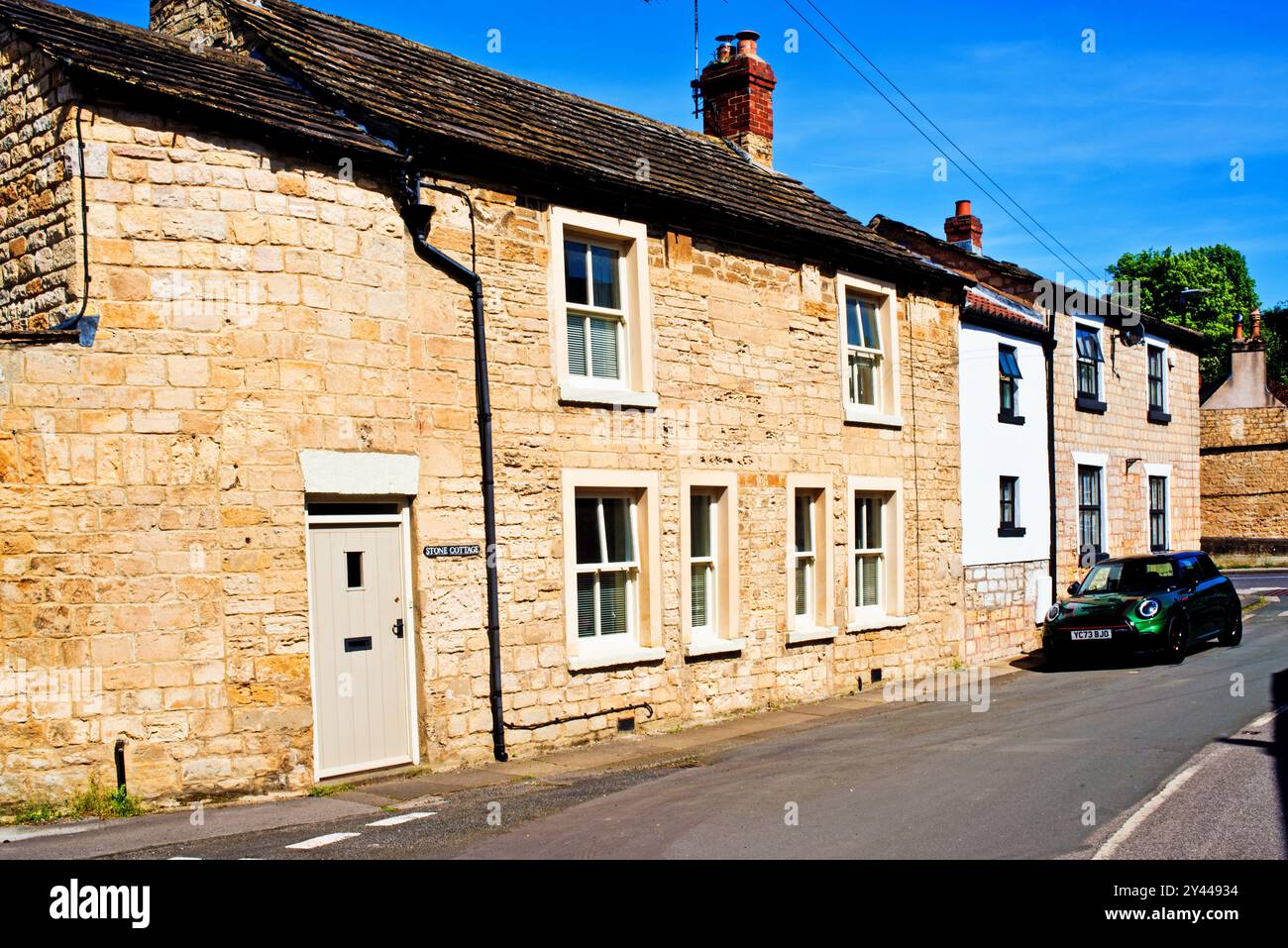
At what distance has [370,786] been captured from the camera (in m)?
10.6

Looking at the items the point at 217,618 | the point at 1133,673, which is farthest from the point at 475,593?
the point at 1133,673

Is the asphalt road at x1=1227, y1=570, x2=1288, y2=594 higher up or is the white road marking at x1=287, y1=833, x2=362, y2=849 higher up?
the white road marking at x1=287, y1=833, x2=362, y2=849

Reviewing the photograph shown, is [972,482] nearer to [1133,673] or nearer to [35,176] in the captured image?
[1133,673]

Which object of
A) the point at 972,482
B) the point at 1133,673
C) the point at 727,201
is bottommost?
the point at 1133,673

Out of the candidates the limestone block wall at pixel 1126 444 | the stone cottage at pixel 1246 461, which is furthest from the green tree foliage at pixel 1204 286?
the limestone block wall at pixel 1126 444

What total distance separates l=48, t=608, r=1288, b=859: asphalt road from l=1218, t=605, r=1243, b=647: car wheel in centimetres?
665

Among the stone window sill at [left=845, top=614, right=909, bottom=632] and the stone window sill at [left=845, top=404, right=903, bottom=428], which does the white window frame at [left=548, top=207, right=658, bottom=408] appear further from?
the stone window sill at [left=845, top=614, right=909, bottom=632]

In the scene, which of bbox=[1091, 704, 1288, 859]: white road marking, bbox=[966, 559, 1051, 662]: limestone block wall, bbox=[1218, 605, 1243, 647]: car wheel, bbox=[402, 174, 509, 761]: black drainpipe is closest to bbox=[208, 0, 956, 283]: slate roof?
bbox=[402, 174, 509, 761]: black drainpipe

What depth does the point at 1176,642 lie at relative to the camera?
17.8 meters

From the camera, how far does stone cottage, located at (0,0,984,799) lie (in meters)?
9.64

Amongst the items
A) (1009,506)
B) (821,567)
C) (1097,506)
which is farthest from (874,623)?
(1097,506)

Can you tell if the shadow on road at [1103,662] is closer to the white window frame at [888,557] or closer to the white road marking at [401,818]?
the white window frame at [888,557]

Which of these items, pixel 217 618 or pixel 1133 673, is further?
pixel 1133 673
